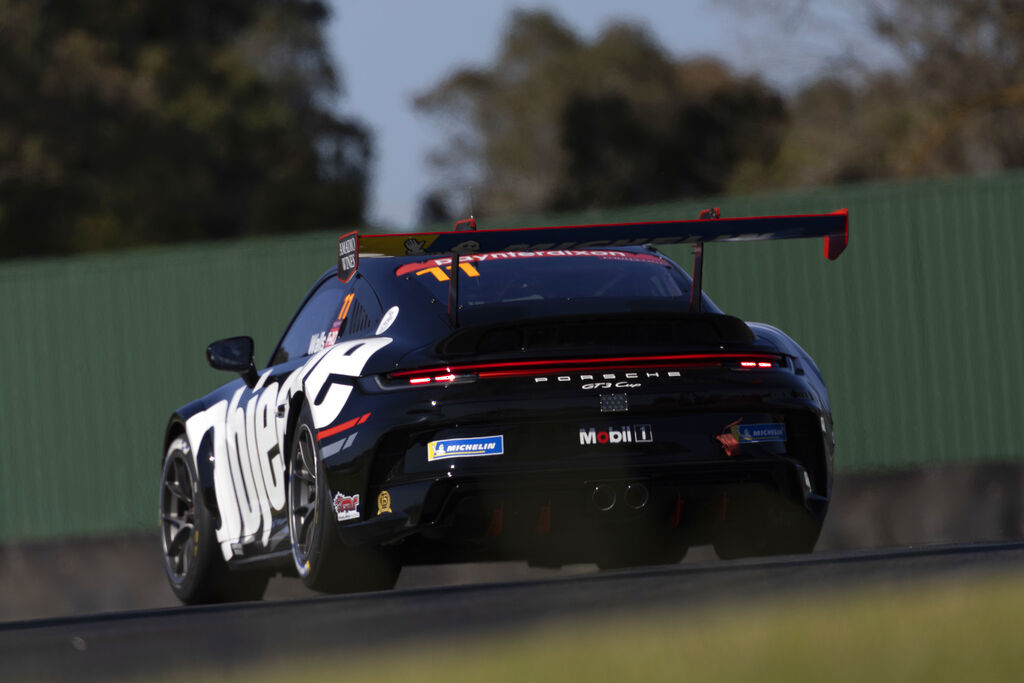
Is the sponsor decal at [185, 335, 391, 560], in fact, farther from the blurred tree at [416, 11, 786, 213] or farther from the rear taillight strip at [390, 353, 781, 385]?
the blurred tree at [416, 11, 786, 213]

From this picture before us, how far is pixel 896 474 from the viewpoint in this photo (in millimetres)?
12414

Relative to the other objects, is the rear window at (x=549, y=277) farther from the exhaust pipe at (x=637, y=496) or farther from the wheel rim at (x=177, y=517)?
the wheel rim at (x=177, y=517)

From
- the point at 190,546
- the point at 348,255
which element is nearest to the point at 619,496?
the point at 348,255

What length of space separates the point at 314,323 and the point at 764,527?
218 centimetres

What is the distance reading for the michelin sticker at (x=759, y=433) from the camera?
20.7 feet

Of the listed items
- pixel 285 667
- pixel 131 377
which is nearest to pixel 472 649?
pixel 285 667

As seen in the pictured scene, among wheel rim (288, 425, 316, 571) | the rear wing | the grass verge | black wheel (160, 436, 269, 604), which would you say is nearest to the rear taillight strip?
the rear wing

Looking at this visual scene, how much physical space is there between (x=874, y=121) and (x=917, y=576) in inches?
1029

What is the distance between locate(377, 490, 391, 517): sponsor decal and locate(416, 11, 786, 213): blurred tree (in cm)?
4332

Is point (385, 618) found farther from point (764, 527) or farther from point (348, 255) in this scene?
point (764, 527)

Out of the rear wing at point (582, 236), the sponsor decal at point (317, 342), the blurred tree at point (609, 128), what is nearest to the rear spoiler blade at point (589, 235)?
the rear wing at point (582, 236)

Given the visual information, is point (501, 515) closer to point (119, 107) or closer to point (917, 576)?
point (917, 576)

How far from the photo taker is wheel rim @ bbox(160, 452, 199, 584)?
8438mm

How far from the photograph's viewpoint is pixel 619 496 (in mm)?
6168
